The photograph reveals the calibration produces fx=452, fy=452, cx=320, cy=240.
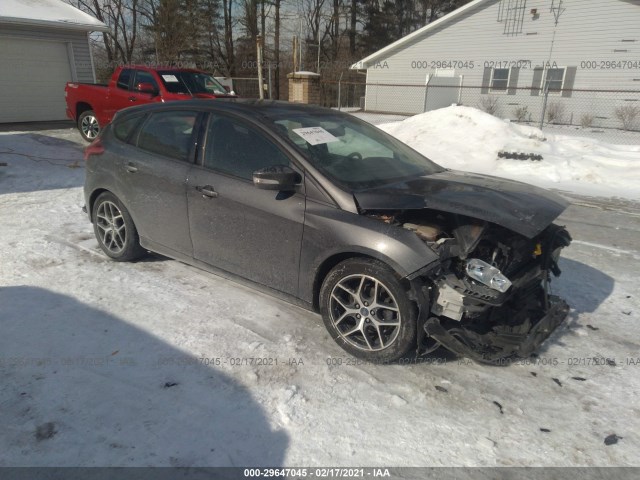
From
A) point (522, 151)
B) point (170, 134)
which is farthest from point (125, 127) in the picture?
point (522, 151)

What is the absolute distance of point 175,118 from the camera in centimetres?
401

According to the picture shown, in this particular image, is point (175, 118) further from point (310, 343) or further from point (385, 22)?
point (385, 22)

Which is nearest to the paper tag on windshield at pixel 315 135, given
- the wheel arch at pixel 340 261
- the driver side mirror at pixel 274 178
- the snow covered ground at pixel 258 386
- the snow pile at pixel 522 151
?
the driver side mirror at pixel 274 178

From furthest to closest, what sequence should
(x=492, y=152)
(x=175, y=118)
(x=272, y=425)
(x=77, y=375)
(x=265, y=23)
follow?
(x=265, y=23) → (x=492, y=152) → (x=175, y=118) → (x=77, y=375) → (x=272, y=425)

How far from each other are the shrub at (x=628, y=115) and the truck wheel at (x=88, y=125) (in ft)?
60.7

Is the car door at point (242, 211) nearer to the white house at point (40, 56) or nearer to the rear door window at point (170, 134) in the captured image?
the rear door window at point (170, 134)

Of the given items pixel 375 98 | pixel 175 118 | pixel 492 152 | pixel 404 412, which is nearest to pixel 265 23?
pixel 375 98

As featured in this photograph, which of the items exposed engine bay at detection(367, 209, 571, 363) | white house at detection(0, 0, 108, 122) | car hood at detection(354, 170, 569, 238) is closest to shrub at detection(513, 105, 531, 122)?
white house at detection(0, 0, 108, 122)

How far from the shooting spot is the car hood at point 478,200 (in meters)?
2.73

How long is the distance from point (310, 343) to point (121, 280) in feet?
6.63

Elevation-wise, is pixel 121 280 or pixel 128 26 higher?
pixel 128 26

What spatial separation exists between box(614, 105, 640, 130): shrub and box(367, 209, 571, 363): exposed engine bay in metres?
18.1

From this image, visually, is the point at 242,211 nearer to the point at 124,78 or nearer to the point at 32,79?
the point at 124,78

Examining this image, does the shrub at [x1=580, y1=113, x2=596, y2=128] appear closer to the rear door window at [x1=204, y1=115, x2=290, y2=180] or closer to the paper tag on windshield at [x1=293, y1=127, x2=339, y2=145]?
the paper tag on windshield at [x1=293, y1=127, x2=339, y2=145]
